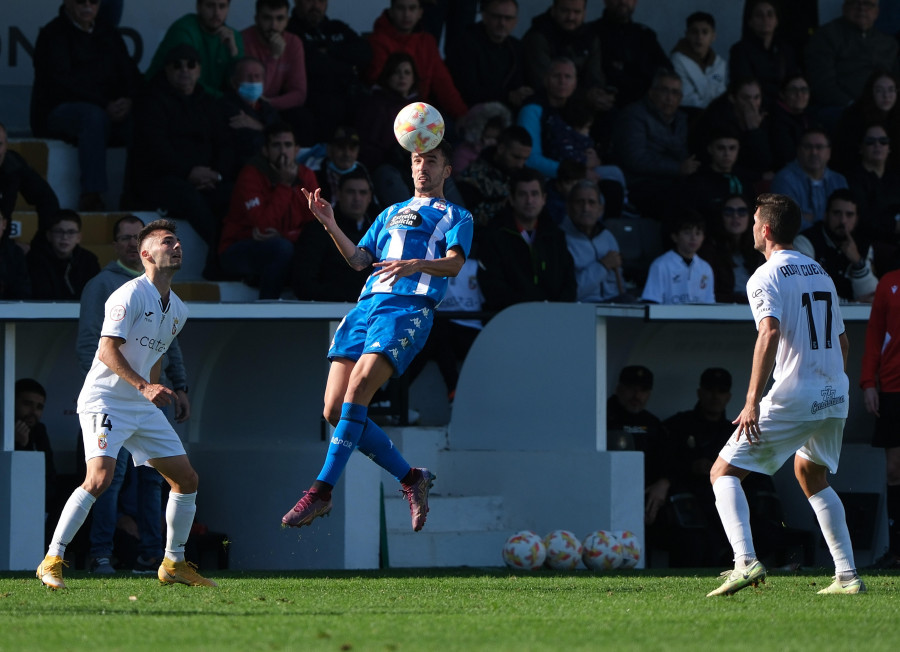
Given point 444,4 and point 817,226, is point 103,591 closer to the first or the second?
point 817,226

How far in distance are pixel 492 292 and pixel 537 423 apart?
1128 mm

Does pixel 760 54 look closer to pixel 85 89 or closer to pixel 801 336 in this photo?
pixel 85 89

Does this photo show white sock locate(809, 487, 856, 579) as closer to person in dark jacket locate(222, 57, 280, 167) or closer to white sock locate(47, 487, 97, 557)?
white sock locate(47, 487, 97, 557)

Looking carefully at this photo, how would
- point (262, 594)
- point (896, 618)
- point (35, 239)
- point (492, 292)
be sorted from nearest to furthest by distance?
point (896, 618) < point (262, 594) < point (35, 239) < point (492, 292)

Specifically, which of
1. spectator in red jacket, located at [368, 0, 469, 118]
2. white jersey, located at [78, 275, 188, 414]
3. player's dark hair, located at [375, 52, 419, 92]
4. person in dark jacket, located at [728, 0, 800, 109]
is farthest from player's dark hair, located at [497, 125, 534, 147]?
white jersey, located at [78, 275, 188, 414]

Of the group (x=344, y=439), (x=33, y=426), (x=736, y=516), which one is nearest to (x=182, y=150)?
(x=33, y=426)

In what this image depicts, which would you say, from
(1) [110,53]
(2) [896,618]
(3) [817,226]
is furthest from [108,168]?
(2) [896,618]

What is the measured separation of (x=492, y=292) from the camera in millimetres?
12828

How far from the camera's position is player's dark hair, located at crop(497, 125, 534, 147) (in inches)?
539

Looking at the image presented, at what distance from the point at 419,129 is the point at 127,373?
6.66 ft

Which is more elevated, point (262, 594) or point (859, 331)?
point (859, 331)

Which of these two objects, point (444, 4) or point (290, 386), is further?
point (444, 4)

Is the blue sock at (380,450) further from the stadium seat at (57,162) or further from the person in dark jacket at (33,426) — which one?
the stadium seat at (57,162)

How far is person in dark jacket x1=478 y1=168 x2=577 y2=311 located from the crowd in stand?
0.02 meters
